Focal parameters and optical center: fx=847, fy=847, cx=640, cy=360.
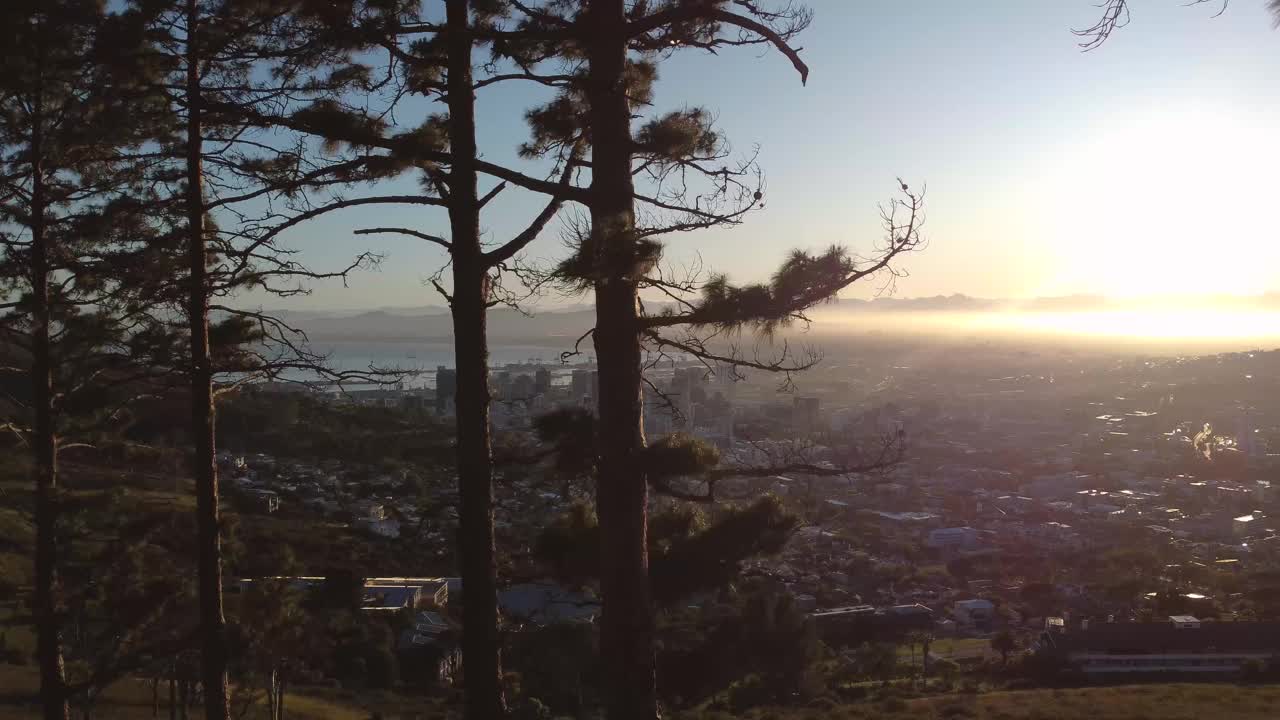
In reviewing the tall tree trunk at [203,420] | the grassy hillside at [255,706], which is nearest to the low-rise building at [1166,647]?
the grassy hillside at [255,706]

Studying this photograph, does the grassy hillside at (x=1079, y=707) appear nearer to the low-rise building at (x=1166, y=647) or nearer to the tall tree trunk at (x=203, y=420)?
the low-rise building at (x=1166, y=647)

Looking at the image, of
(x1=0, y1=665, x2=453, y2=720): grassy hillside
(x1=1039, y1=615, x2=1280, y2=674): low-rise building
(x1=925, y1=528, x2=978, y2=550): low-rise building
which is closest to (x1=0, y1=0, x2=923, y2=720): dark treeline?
(x1=0, y1=665, x2=453, y2=720): grassy hillside

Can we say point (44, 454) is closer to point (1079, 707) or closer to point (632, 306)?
point (632, 306)

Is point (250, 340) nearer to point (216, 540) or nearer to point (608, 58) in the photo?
point (216, 540)

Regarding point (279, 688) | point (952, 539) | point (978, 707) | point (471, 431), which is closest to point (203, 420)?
point (471, 431)

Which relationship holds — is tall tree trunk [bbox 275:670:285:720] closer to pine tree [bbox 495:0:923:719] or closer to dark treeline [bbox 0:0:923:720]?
dark treeline [bbox 0:0:923:720]

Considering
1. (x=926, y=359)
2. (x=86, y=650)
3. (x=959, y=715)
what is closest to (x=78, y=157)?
(x=86, y=650)
